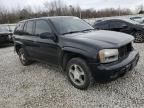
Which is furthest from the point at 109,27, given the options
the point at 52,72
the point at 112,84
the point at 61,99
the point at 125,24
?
the point at 61,99

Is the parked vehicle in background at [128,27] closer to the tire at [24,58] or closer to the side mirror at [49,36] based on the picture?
the tire at [24,58]

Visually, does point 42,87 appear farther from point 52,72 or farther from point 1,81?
point 1,81

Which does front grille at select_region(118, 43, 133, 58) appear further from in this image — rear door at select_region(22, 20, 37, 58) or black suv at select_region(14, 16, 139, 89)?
rear door at select_region(22, 20, 37, 58)

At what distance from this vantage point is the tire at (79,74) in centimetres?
383

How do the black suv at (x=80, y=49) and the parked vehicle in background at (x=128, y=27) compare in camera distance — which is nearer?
the black suv at (x=80, y=49)

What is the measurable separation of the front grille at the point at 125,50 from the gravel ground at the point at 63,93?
74 centimetres

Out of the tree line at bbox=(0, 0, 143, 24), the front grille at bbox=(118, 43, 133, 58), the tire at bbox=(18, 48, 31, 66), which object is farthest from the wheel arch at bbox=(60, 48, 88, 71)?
the tree line at bbox=(0, 0, 143, 24)

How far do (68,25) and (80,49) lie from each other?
1.27 metres

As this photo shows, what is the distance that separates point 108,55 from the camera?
3566 mm

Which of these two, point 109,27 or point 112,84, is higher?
point 109,27

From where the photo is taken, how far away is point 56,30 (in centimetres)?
454

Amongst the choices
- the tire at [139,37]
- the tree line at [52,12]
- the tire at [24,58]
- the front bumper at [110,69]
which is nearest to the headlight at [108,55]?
the front bumper at [110,69]

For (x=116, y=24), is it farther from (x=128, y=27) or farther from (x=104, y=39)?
(x=104, y=39)

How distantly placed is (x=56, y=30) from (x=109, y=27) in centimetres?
617
